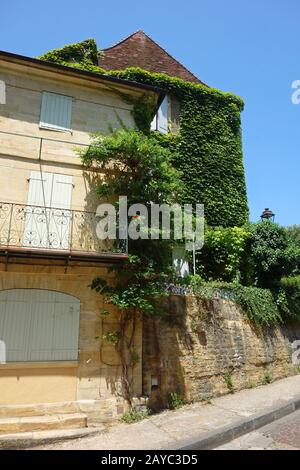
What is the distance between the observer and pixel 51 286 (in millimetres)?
8047

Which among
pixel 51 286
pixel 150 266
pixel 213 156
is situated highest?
pixel 213 156

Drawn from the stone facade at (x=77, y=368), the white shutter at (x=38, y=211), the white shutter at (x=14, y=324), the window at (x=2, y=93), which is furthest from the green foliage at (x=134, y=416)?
the window at (x=2, y=93)

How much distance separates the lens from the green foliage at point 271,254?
40.1ft

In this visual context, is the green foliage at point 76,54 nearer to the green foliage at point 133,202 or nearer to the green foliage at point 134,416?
the green foliage at point 133,202

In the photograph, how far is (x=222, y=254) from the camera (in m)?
13.8

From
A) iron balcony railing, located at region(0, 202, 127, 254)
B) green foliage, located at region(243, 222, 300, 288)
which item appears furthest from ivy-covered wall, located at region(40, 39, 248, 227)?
iron balcony railing, located at region(0, 202, 127, 254)

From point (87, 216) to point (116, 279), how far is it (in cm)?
178

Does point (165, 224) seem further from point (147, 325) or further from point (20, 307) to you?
point (20, 307)

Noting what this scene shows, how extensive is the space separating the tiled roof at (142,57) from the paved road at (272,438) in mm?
15268

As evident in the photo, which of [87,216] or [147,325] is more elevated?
[87,216]

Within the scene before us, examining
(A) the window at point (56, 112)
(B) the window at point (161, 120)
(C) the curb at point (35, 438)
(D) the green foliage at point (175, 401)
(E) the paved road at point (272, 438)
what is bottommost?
(C) the curb at point (35, 438)

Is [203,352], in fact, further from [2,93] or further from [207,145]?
[207,145]

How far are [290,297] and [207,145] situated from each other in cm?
756
